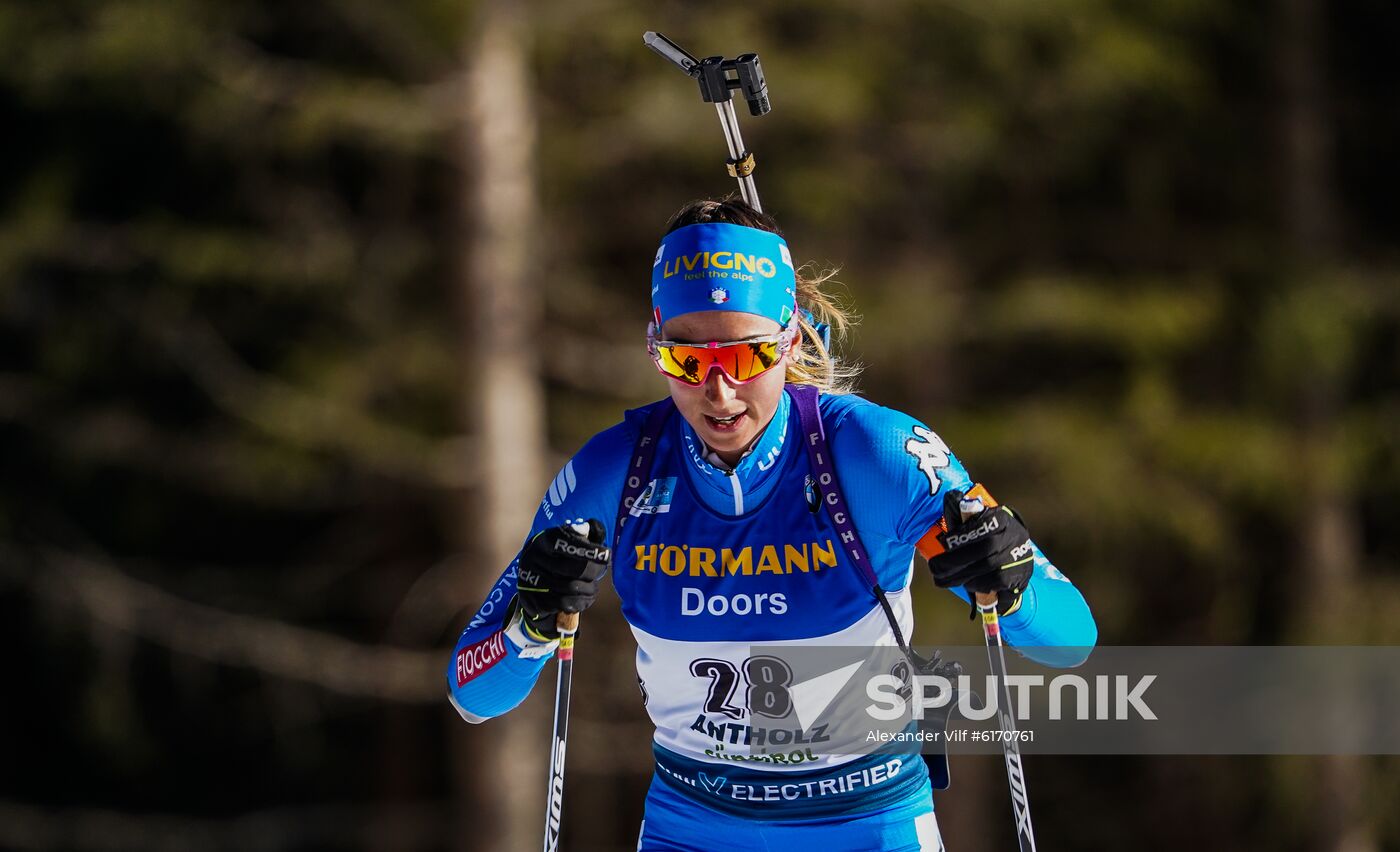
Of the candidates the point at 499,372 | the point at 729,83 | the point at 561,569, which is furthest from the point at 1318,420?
the point at 561,569

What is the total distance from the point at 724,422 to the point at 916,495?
45cm

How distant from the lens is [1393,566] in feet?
39.0

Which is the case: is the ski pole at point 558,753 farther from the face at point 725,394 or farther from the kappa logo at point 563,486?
the face at point 725,394

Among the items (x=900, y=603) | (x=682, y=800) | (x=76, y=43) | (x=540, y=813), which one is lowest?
(x=682, y=800)

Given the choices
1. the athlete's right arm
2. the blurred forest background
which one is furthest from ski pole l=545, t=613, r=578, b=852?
the blurred forest background

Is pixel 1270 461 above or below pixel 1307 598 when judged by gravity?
above

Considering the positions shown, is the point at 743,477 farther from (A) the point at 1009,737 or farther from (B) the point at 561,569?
(A) the point at 1009,737

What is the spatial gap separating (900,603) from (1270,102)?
393 inches

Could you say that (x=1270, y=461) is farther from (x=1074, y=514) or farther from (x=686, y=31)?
(x=686, y=31)

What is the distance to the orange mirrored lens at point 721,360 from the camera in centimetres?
333

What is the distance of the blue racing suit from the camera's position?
335cm

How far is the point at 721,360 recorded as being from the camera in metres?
3.32

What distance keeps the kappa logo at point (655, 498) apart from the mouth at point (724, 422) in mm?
206

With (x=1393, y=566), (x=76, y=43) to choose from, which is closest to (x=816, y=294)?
(x=76, y=43)
